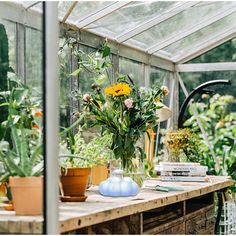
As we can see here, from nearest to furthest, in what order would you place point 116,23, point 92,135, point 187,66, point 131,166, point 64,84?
point 131,166, point 64,84, point 92,135, point 116,23, point 187,66

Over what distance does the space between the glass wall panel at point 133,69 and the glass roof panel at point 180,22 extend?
26 centimetres

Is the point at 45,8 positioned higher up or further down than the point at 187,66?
further down

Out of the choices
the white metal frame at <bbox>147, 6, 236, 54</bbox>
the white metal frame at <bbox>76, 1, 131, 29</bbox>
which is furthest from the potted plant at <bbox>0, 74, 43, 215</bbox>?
the white metal frame at <bbox>147, 6, 236, 54</bbox>

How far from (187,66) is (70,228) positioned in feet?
19.6

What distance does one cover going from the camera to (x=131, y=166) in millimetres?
4363

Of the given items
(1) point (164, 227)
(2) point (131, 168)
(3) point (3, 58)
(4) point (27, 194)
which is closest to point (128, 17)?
(3) point (3, 58)

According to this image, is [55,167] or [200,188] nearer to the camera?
[55,167]

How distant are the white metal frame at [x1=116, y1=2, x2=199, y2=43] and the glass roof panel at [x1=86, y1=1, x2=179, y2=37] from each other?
0.24 feet

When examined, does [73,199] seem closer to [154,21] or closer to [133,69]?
[154,21]


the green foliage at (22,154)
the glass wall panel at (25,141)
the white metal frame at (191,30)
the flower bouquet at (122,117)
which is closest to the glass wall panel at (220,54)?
the white metal frame at (191,30)

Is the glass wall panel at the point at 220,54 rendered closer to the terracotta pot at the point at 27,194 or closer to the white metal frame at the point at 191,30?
the white metal frame at the point at 191,30

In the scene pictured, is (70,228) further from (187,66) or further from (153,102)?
(187,66)

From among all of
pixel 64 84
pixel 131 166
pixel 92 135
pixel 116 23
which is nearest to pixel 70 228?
pixel 131 166

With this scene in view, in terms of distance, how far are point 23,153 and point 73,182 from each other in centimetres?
67
